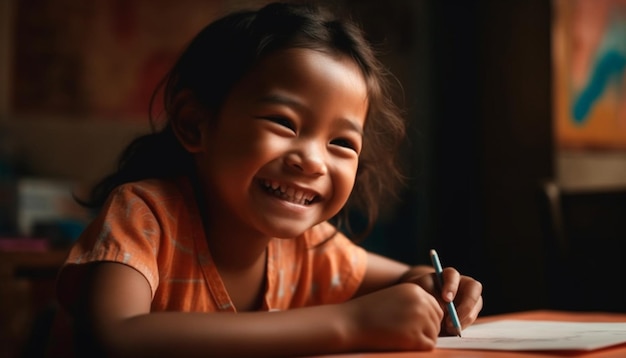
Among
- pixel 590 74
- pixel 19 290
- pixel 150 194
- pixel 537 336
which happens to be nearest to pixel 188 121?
pixel 150 194

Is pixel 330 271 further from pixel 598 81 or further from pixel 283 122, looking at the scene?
pixel 598 81

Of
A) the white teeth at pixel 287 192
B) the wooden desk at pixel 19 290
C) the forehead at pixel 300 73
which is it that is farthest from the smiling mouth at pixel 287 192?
the wooden desk at pixel 19 290

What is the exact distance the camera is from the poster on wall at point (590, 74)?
2.92 m

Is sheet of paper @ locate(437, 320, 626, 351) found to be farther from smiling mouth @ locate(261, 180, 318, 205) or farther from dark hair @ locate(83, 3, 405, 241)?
dark hair @ locate(83, 3, 405, 241)

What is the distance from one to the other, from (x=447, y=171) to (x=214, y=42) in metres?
2.49

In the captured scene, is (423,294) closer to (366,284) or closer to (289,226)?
(289,226)

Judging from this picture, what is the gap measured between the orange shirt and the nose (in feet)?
0.58

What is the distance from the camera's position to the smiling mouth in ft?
2.91

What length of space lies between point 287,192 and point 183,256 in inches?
6.6

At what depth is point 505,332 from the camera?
0.87 meters

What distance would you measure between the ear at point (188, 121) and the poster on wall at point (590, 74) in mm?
2180

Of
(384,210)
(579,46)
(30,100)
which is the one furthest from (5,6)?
(579,46)

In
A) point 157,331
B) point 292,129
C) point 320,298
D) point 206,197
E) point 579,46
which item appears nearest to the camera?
point 157,331

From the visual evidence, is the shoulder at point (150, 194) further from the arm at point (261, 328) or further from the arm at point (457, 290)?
the arm at point (457, 290)
